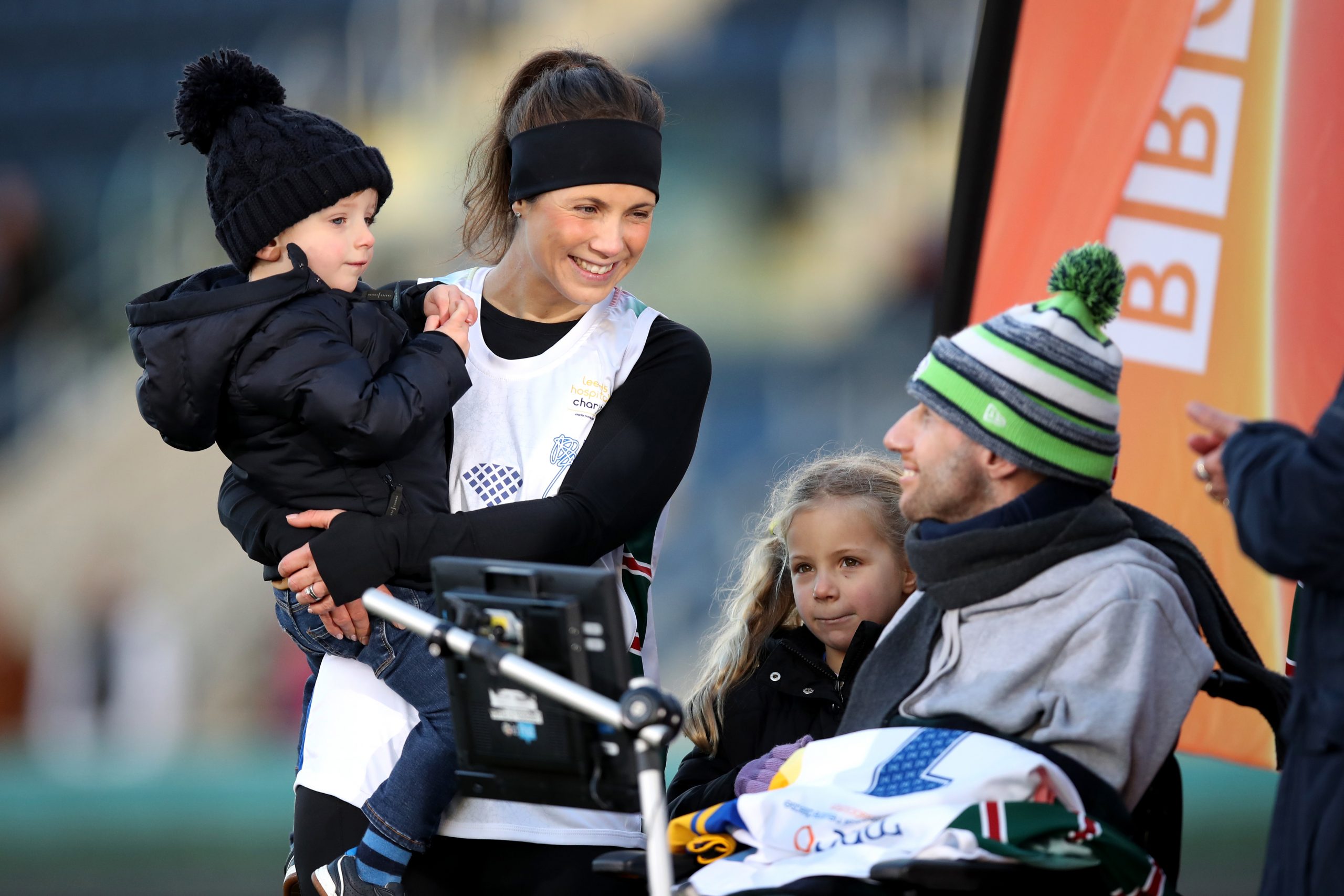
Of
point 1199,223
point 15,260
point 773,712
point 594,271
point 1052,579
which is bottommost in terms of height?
point 773,712

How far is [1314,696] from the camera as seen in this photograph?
5.82 feet

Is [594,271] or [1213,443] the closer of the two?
[1213,443]

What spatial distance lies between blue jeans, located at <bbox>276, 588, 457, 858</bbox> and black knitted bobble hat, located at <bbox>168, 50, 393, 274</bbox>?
0.56 metres

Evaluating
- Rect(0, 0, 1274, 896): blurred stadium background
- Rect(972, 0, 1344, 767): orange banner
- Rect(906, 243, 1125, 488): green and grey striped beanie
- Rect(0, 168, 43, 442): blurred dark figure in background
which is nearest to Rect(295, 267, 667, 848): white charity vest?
Rect(906, 243, 1125, 488): green and grey striped beanie

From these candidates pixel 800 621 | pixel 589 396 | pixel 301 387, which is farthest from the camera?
pixel 800 621

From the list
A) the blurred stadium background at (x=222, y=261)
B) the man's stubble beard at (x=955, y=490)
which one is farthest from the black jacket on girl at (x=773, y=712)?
Result: the blurred stadium background at (x=222, y=261)

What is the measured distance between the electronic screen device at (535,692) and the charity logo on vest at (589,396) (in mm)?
522

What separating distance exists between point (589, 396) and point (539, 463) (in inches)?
5.2

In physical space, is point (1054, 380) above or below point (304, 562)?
above

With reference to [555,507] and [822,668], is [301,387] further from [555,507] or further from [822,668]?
[822,668]

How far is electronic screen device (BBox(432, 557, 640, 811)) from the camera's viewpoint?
70.6 inches

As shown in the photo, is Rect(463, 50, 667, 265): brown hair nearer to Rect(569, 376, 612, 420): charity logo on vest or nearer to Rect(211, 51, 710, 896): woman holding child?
Rect(211, 51, 710, 896): woman holding child

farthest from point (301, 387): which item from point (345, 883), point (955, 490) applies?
point (955, 490)

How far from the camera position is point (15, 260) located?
703 centimetres
